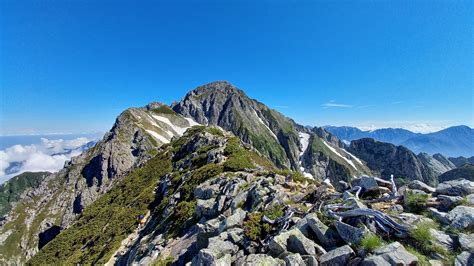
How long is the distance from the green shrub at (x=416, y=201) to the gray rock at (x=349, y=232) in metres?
3.46

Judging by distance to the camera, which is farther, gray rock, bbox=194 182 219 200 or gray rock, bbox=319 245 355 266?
gray rock, bbox=194 182 219 200

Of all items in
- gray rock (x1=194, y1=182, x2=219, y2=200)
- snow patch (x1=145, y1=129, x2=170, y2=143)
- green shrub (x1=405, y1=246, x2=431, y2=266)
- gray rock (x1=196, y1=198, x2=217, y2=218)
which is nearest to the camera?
green shrub (x1=405, y1=246, x2=431, y2=266)

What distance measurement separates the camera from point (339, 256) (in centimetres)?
860

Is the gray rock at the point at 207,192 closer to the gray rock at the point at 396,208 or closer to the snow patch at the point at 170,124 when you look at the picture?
the gray rock at the point at 396,208

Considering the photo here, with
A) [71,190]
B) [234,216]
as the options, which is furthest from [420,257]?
[71,190]

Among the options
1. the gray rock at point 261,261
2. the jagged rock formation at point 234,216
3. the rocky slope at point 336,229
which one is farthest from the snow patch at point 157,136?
the gray rock at point 261,261

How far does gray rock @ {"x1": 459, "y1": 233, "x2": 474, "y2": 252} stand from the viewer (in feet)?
27.0

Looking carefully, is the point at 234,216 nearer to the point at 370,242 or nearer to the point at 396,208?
the point at 370,242

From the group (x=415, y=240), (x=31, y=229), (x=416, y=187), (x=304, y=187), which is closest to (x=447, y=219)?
(x=415, y=240)

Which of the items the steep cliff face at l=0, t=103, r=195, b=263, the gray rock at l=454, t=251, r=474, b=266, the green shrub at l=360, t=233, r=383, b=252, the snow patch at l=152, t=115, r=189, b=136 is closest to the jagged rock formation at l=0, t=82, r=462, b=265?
the green shrub at l=360, t=233, r=383, b=252

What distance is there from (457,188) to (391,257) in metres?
6.17

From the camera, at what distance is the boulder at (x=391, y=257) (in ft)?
25.7

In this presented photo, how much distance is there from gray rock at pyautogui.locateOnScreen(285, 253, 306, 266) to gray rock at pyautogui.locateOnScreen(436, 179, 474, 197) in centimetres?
762

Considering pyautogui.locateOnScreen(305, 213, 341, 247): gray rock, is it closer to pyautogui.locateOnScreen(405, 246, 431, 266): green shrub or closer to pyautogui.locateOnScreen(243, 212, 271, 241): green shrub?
pyautogui.locateOnScreen(405, 246, 431, 266): green shrub
